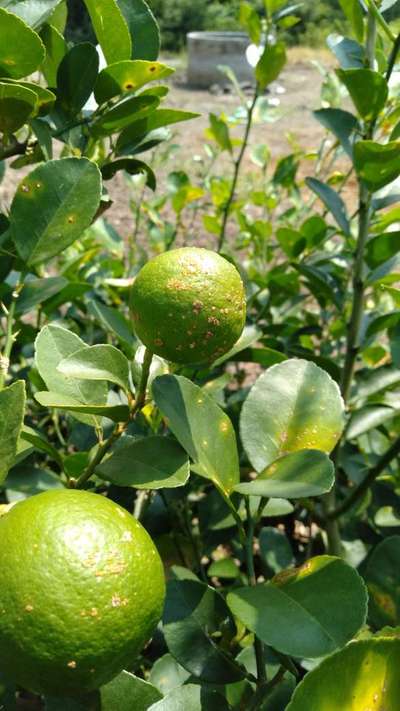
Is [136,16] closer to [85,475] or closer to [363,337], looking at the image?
[85,475]

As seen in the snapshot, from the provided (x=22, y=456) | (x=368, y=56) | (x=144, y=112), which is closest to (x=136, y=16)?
(x=144, y=112)

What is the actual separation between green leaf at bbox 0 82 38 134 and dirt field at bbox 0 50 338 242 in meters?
2.73

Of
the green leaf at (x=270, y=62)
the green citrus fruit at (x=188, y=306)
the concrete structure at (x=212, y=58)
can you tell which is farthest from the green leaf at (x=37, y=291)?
the concrete structure at (x=212, y=58)

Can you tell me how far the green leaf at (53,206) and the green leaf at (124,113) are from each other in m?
0.10

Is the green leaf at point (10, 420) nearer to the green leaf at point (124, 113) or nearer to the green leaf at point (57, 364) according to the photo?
the green leaf at point (57, 364)

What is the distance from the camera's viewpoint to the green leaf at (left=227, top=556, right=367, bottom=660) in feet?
1.47

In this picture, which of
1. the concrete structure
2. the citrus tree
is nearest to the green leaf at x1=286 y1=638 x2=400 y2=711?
the citrus tree

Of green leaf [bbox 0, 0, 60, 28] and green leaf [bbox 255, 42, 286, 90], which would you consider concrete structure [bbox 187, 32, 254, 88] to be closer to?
green leaf [bbox 255, 42, 286, 90]

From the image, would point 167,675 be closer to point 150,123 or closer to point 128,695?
point 128,695

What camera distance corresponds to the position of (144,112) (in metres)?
0.71

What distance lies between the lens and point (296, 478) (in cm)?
51

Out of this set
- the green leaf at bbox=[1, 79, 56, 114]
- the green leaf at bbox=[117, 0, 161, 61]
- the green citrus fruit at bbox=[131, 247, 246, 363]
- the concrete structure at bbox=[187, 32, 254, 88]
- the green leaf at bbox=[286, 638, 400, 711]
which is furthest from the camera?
the concrete structure at bbox=[187, 32, 254, 88]

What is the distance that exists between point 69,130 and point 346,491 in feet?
2.29

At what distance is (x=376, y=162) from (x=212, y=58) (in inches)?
331
